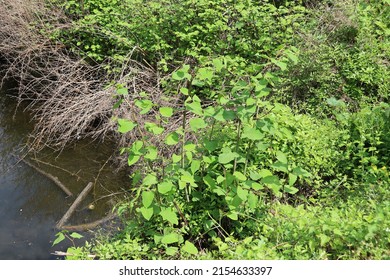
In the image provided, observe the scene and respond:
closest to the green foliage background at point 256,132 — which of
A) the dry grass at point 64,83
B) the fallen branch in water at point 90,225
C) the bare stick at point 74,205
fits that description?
the dry grass at point 64,83

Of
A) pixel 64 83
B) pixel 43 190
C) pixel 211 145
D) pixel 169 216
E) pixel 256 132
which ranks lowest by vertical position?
pixel 43 190

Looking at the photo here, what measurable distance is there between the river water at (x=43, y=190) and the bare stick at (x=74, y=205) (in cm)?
6

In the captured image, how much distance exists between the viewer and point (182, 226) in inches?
155

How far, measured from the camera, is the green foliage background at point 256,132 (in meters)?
3.54

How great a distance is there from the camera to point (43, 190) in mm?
6289

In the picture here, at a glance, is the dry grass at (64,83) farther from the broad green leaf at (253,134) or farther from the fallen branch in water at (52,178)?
the broad green leaf at (253,134)

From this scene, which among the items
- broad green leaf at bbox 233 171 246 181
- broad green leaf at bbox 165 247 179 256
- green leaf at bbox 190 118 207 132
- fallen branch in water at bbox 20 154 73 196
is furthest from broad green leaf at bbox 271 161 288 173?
fallen branch in water at bbox 20 154 73 196

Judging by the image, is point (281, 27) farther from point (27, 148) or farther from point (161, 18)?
point (27, 148)

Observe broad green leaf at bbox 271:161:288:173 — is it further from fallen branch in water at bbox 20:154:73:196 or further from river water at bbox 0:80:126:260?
fallen branch in water at bbox 20:154:73:196

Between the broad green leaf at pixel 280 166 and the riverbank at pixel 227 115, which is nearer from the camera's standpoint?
the riverbank at pixel 227 115

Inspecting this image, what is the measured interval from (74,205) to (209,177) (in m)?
2.68

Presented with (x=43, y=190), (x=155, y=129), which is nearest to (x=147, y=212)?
(x=155, y=129)

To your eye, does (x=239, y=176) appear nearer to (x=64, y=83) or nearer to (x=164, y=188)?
(x=164, y=188)

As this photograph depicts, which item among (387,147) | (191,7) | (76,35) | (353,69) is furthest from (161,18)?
(387,147)
